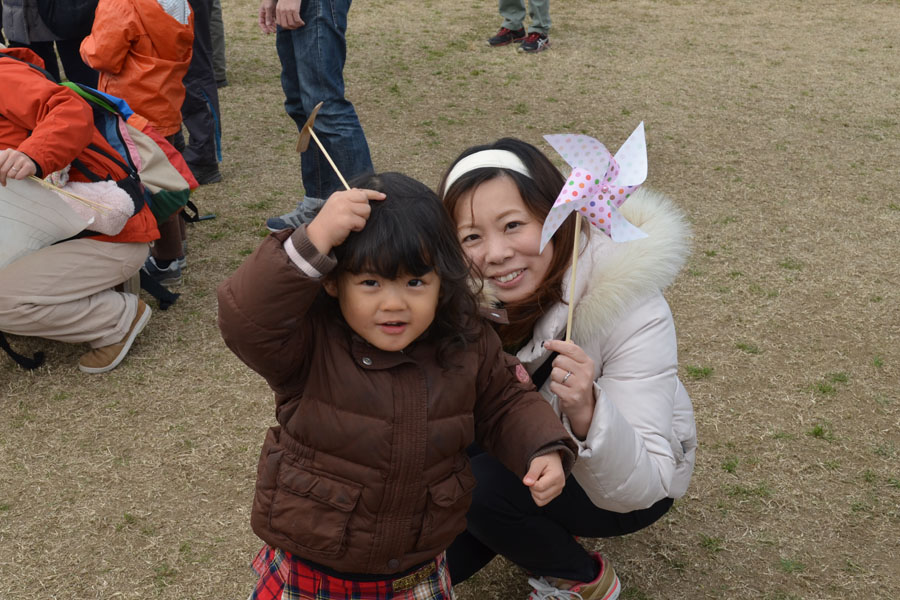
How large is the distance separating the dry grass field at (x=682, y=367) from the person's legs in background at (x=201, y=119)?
0.49ft

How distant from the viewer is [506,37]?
7.11m

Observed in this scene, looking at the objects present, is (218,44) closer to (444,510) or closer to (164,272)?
(164,272)

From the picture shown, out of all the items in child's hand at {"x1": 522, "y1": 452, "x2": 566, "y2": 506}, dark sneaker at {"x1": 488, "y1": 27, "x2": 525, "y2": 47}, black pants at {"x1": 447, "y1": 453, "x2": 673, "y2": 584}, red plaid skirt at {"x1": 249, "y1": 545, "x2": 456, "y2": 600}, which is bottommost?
dark sneaker at {"x1": 488, "y1": 27, "x2": 525, "y2": 47}

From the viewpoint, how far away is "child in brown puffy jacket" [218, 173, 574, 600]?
1438 mm

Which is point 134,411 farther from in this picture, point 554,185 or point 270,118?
point 270,118

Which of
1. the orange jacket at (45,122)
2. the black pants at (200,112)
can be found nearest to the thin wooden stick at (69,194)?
the orange jacket at (45,122)

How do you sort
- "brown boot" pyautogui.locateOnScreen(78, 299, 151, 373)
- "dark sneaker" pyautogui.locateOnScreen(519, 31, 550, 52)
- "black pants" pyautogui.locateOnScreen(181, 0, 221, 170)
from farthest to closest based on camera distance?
"dark sneaker" pyautogui.locateOnScreen(519, 31, 550, 52) < "black pants" pyautogui.locateOnScreen(181, 0, 221, 170) < "brown boot" pyautogui.locateOnScreen(78, 299, 151, 373)

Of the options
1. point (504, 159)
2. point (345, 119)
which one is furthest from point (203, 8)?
point (504, 159)

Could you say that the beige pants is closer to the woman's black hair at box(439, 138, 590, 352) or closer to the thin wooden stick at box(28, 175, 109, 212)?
the thin wooden stick at box(28, 175, 109, 212)

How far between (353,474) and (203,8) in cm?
389

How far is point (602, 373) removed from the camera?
1.89 m

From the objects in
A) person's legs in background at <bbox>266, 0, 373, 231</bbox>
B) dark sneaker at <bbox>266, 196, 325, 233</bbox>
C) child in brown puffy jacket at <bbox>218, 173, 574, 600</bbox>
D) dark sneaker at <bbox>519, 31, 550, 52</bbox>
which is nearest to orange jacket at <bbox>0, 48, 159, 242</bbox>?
person's legs in background at <bbox>266, 0, 373, 231</bbox>

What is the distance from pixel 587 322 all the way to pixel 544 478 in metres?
0.41

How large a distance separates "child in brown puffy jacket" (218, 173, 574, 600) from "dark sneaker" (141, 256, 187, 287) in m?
2.12
